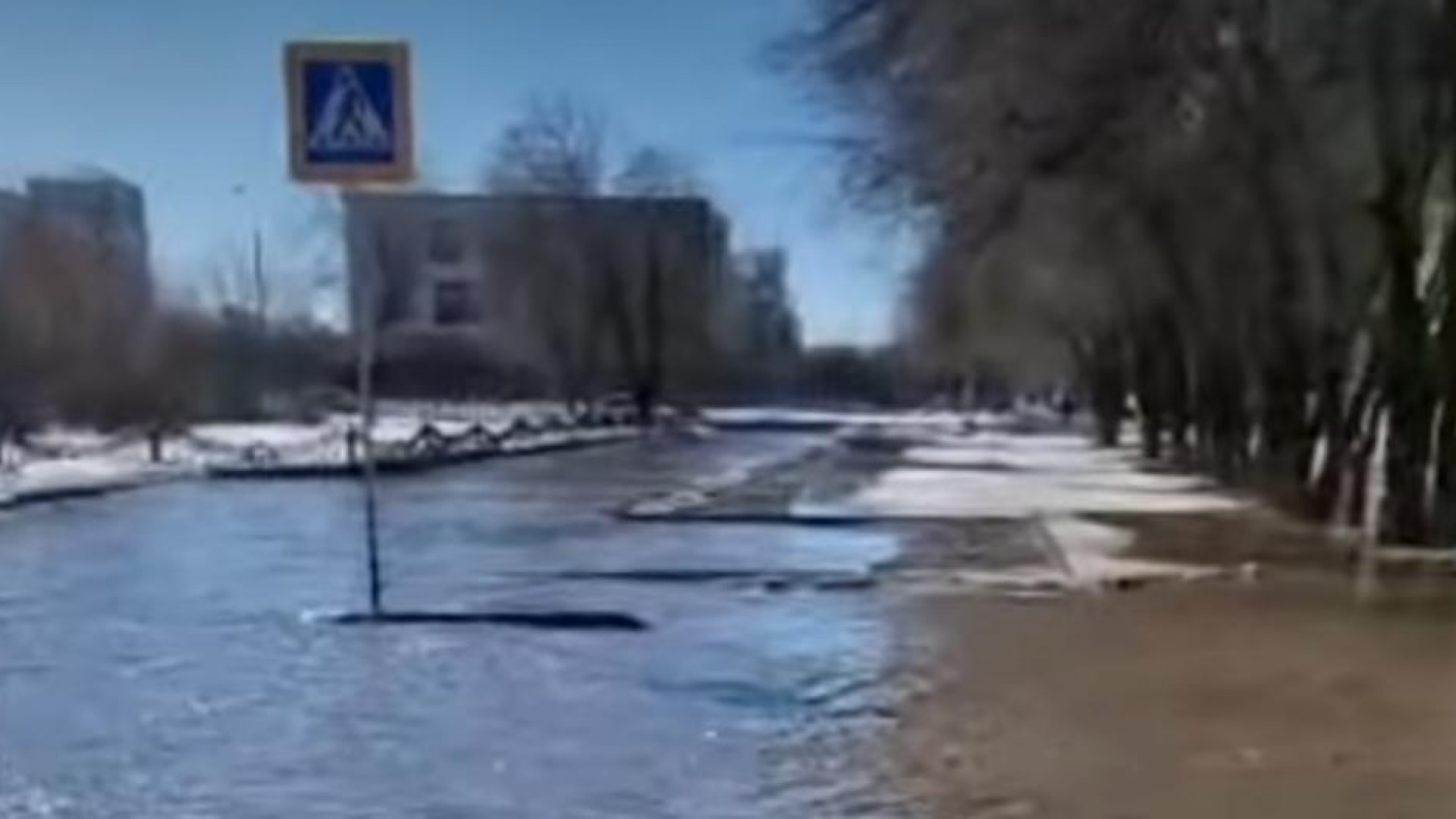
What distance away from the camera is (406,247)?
14012 cm

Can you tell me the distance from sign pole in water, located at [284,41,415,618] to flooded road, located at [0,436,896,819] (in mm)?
2908

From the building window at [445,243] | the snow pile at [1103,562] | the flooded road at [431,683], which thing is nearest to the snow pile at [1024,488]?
the snow pile at [1103,562]

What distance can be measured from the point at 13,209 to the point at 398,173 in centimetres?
6701

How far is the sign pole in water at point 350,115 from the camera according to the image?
17047mm

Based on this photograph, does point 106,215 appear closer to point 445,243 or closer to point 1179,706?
point 445,243

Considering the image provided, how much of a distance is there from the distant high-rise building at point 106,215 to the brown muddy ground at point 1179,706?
204 ft

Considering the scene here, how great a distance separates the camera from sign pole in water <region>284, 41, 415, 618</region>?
55.9ft

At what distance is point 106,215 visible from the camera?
319 ft

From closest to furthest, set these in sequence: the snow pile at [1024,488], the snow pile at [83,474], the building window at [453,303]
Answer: the snow pile at [1024,488] → the snow pile at [83,474] → the building window at [453,303]

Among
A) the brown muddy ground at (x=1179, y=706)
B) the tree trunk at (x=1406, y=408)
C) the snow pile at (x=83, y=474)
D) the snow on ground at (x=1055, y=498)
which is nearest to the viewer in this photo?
the brown muddy ground at (x=1179, y=706)

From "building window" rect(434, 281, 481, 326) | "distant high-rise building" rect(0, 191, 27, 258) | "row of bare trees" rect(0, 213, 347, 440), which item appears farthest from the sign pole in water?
"building window" rect(434, 281, 481, 326)

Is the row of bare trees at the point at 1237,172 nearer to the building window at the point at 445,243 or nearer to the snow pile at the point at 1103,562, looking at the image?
the snow pile at the point at 1103,562

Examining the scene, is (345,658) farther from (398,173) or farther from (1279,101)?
(1279,101)

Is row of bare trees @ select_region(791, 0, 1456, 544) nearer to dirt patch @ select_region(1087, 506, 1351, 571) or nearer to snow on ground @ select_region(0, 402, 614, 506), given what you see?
dirt patch @ select_region(1087, 506, 1351, 571)
